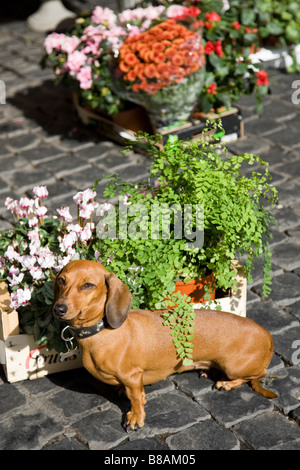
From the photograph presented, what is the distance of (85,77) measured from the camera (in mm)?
7016

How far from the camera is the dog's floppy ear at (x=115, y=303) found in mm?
3766

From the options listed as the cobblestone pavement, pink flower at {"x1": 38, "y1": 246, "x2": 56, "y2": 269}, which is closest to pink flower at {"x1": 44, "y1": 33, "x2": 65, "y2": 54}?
the cobblestone pavement

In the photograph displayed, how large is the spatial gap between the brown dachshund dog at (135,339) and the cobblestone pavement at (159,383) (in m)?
0.15

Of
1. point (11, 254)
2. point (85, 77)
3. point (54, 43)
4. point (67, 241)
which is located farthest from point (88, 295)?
point (54, 43)

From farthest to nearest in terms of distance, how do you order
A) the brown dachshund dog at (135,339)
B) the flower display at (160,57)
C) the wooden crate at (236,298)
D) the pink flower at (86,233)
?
the flower display at (160,57) → the wooden crate at (236,298) → the pink flower at (86,233) → the brown dachshund dog at (135,339)

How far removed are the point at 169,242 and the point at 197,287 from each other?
0.40 meters

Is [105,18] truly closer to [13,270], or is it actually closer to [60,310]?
[13,270]

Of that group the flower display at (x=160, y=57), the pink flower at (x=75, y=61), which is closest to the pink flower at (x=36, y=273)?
the flower display at (x=160, y=57)

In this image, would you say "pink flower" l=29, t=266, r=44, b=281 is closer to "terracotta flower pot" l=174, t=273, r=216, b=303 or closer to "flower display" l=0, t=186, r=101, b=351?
"flower display" l=0, t=186, r=101, b=351

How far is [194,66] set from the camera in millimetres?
6508

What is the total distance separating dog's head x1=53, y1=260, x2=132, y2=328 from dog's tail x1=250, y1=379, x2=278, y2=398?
103cm

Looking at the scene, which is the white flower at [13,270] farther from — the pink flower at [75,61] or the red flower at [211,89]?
the red flower at [211,89]

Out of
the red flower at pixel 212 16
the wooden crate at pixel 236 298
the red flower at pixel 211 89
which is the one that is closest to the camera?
the wooden crate at pixel 236 298
